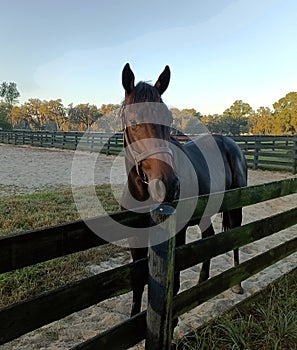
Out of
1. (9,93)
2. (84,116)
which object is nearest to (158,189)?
(84,116)

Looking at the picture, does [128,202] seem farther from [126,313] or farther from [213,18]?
[213,18]

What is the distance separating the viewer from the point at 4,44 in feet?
69.2

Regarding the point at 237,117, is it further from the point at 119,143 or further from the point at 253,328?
the point at 253,328

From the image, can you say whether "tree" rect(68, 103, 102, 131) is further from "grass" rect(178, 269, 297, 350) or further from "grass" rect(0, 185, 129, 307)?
"grass" rect(178, 269, 297, 350)

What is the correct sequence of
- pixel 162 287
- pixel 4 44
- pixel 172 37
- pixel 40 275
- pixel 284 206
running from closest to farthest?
pixel 162 287 < pixel 40 275 < pixel 284 206 < pixel 172 37 < pixel 4 44

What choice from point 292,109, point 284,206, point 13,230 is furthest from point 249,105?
point 13,230

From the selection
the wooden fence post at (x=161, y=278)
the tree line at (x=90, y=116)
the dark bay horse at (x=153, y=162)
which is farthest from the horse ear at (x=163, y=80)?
the tree line at (x=90, y=116)

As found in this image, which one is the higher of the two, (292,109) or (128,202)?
(292,109)

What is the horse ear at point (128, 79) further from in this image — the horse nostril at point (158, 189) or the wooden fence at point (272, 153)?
the wooden fence at point (272, 153)

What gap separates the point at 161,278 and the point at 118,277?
0.22 meters

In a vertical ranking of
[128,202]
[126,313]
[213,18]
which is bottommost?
[126,313]

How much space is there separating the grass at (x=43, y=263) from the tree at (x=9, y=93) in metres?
76.7

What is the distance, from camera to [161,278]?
139 cm

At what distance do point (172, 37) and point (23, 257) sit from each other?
12.2m
